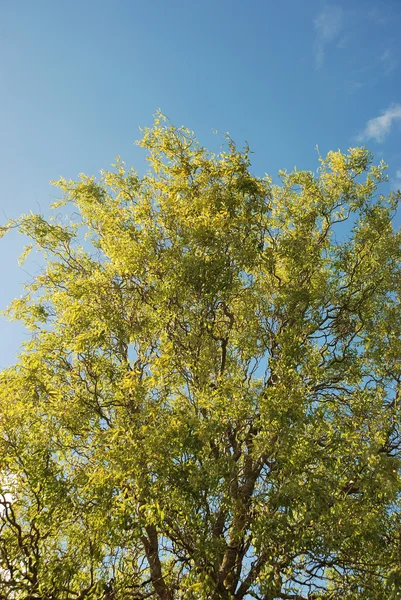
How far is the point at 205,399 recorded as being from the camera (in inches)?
284

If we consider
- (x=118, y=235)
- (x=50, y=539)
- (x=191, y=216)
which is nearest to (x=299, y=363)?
(x=191, y=216)

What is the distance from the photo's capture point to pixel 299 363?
27.9 feet

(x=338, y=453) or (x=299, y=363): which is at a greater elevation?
(x=299, y=363)

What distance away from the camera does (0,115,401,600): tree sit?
6.40 meters

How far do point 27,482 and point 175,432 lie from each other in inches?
90.5

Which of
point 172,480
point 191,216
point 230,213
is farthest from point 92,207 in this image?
point 172,480

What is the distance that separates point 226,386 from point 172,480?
5.59 ft

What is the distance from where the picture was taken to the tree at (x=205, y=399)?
6.40m

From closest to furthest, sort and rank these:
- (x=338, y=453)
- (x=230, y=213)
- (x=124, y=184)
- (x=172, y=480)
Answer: (x=172, y=480) → (x=338, y=453) → (x=230, y=213) → (x=124, y=184)

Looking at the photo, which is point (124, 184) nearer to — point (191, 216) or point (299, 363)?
point (191, 216)

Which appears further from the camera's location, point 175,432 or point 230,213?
point 230,213

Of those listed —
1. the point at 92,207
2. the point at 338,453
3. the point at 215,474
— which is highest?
the point at 92,207

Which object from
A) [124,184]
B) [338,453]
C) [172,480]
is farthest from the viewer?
[124,184]

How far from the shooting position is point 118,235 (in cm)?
961
